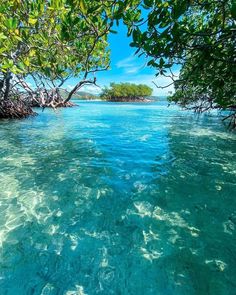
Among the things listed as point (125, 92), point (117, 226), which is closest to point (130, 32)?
point (117, 226)

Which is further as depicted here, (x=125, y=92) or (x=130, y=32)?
(x=125, y=92)

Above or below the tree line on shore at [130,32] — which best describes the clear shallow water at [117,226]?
below

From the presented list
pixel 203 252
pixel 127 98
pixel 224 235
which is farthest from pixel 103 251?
pixel 127 98

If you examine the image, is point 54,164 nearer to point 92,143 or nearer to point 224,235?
point 92,143

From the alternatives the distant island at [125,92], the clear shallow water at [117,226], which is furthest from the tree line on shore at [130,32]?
the distant island at [125,92]

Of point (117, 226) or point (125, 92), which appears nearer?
point (117, 226)

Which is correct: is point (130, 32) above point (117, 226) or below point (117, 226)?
above

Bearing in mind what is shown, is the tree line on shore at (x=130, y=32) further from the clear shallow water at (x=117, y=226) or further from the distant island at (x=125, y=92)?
the distant island at (x=125, y=92)

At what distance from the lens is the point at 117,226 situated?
334cm

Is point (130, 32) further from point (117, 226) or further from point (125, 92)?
point (125, 92)

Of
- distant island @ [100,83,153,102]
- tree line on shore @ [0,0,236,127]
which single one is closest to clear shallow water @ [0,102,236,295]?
tree line on shore @ [0,0,236,127]

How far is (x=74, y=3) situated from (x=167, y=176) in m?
4.07

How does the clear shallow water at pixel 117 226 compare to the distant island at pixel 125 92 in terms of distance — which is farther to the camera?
the distant island at pixel 125 92

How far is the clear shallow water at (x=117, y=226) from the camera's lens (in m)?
2.39
